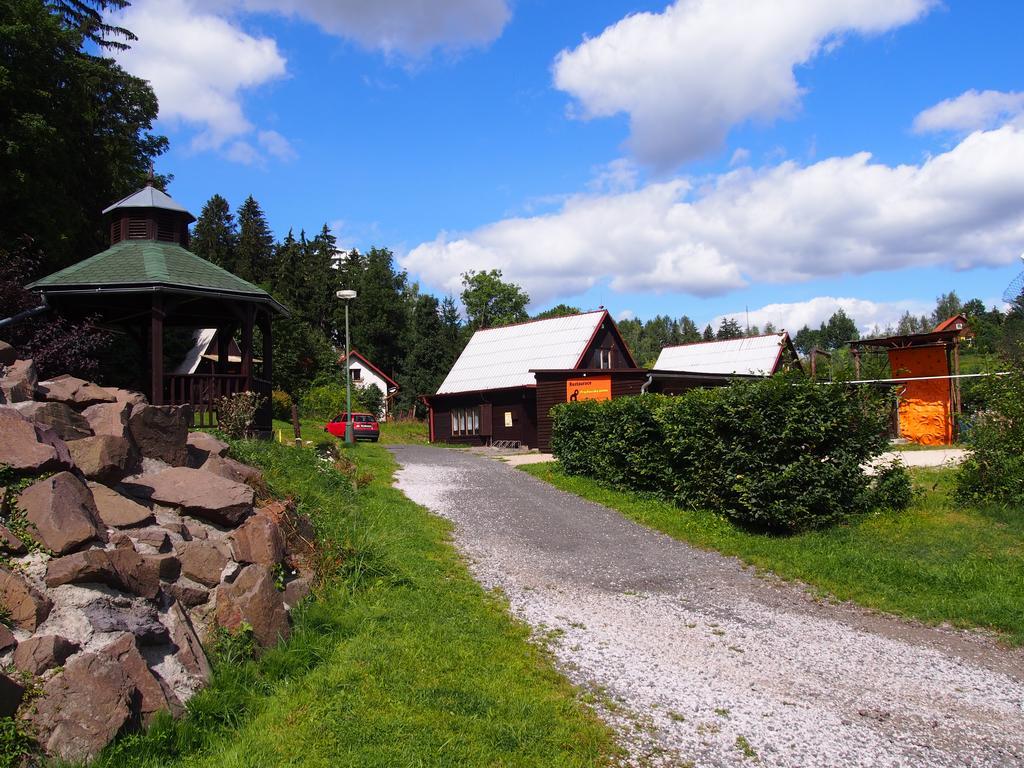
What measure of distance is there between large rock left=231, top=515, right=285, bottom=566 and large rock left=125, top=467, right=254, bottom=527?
0.29m

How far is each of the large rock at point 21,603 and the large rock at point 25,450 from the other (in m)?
1.19

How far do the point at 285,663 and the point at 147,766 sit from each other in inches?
54.7

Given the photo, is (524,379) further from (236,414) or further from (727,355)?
(236,414)

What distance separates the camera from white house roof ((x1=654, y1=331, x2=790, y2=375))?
39406 millimetres

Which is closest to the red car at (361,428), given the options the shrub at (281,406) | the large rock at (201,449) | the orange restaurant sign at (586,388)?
the shrub at (281,406)

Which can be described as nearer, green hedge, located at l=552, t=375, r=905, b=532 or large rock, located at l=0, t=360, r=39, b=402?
large rock, located at l=0, t=360, r=39, b=402

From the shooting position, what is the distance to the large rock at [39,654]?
4.36 metres

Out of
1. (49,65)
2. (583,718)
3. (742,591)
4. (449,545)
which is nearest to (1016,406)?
(742,591)

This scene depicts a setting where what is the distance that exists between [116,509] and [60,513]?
833 millimetres

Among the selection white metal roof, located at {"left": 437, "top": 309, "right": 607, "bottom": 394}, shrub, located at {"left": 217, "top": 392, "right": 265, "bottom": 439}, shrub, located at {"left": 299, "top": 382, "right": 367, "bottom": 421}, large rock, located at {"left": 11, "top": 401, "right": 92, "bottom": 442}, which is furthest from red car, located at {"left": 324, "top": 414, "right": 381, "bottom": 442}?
large rock, located at {"left": 11, "top": 401, "right": 92, "bottom": 442}

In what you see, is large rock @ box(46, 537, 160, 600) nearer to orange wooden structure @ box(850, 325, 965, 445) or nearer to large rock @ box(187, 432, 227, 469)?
large rock @ box(187, 432, 227, 469)

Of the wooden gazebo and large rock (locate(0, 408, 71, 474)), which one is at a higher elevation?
the wooden gazebo

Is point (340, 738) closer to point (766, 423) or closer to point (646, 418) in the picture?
point (766, 423)

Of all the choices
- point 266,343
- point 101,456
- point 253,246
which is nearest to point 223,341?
point 266,343
